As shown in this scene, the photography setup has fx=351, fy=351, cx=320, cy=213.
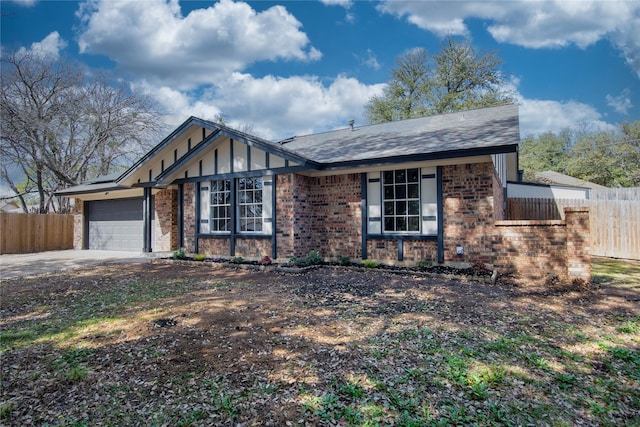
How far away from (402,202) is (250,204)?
14.8ft

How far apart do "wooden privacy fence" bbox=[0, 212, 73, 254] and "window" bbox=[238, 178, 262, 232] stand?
39.3 ft

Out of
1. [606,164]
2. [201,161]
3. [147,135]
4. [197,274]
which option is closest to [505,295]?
[197,274]

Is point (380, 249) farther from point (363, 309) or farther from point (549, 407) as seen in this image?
point (549, 407)

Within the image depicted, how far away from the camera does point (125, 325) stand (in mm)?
4793

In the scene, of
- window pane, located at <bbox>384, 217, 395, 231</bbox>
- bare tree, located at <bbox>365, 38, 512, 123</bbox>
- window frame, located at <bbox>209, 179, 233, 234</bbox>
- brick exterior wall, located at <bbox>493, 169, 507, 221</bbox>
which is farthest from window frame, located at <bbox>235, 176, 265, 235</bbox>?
bare tree, located at <bbox>365, 38, 512, 123</bbox>

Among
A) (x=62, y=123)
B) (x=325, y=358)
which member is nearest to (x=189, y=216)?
(x=325, y=358)

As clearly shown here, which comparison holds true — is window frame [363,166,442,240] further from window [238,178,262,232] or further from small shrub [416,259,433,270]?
window [238,178,262,232]

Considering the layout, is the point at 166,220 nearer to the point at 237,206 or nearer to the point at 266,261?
the point at 237,206

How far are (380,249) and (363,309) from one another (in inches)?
162

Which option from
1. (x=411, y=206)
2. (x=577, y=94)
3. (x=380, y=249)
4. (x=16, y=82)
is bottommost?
(x=380, y=249)

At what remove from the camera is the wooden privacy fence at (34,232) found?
1541cm

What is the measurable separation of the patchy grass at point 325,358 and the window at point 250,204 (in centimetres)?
429

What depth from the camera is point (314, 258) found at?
31.2 feet

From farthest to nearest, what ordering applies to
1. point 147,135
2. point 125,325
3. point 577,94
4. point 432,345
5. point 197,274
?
point 577,94
point 147,135
point 197,274
point 125,325
point 432,345
